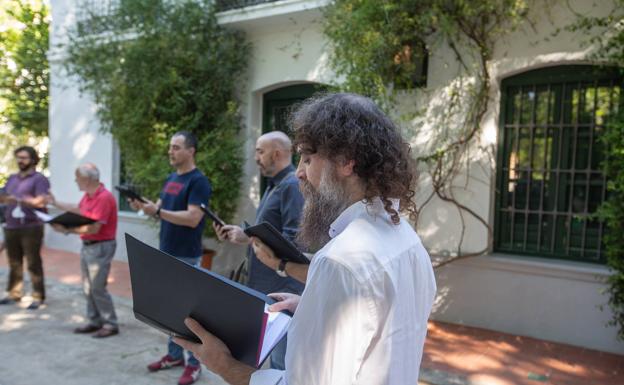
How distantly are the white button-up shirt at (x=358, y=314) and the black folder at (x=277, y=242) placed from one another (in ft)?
3.61

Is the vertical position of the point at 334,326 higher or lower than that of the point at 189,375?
higher

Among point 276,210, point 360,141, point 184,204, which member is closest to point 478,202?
point 276,210

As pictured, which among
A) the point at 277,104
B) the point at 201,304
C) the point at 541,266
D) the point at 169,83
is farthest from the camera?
the point at 277,104

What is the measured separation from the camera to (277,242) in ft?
7.99

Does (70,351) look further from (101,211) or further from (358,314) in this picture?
(358,314)

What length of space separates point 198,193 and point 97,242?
1656 mm

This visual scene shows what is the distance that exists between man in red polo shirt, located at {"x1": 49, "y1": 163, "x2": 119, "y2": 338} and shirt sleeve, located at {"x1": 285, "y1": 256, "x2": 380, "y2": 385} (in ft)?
Result: 14.4

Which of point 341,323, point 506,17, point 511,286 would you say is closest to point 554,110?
point 506,17

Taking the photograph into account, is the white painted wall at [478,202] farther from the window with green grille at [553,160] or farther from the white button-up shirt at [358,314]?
the white button-up shirt at [358,314]

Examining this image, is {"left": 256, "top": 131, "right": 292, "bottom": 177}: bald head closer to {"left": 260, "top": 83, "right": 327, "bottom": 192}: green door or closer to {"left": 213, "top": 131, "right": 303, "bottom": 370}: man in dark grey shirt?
{"left": 213, "top": 131, "right": 303, "bottom": 370}: man in dark grey shirt

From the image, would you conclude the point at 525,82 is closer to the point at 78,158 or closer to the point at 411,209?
the point at 411,209

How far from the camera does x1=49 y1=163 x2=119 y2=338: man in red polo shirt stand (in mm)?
5074

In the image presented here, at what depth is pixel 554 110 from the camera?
537 centimetres

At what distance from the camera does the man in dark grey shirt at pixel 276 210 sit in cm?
316
